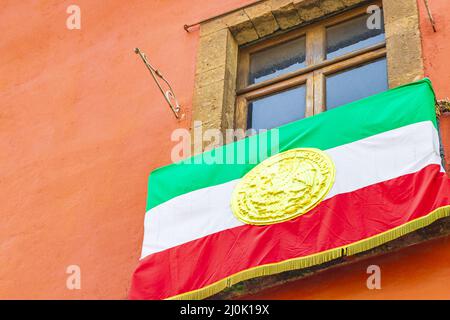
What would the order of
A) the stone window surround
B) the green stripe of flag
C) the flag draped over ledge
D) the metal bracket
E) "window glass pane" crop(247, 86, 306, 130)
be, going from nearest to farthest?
the flag draped over ledge → the green stripe of flag → the stone window surround → "window glass pane" crop(247, 86, 306, 130) → the metal bracket

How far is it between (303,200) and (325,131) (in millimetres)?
485

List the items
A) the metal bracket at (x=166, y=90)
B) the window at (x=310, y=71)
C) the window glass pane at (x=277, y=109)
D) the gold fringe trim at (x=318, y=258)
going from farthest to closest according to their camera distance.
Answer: the metal bracket at (x=166, y=90) < the window glass pane at (x=277, y=109) < the window at (x=310, y=71) < the gold fringe trim at (x=318, y=258)

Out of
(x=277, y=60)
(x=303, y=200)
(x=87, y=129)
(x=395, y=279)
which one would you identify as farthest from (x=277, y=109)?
(x=395, y=279)

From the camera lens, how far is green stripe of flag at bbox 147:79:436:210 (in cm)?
562

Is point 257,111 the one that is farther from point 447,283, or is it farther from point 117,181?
point 447,283

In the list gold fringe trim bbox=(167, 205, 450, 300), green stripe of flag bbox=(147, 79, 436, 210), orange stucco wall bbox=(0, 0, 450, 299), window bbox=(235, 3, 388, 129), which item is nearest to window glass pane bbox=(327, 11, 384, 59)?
window bbox=(235, 3, 388, 129)

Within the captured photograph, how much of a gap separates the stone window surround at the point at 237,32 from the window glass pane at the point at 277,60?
0.11 meters

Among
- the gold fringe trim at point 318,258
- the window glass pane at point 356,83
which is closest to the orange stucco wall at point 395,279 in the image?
the gold fringe trim at point 318,258

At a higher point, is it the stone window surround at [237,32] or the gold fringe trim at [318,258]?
the stone window surround at [237,32]

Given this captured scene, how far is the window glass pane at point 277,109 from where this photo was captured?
6641 mm

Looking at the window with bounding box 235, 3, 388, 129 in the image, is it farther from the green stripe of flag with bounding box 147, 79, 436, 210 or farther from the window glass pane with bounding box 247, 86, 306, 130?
the green stripe of flag with bounding box 147, 79, 436, 210

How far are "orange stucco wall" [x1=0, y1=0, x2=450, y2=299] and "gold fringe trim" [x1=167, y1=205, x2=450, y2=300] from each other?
81 centimetres

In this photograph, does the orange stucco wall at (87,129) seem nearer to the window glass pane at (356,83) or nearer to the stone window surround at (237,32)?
the stone window surround at (237,32)

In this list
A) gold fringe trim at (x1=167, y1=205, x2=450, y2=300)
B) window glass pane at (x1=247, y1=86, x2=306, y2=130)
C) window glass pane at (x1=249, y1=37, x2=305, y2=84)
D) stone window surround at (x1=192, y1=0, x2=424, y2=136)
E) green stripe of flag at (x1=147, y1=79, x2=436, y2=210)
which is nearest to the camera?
gold fringe trim at (x1=167, y1=205, x2=450, y2=300)
